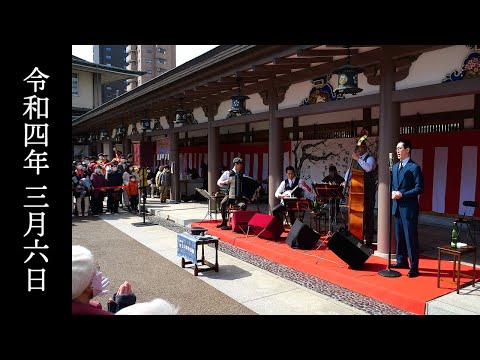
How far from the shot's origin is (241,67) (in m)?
7.85

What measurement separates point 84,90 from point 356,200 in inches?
1156

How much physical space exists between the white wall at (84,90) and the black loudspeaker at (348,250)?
29.1 m

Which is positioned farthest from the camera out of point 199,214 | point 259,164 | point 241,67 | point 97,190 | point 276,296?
point 259,164

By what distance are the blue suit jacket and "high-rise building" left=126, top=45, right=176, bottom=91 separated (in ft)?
219

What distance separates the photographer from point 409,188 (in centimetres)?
552

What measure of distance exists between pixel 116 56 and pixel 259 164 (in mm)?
75641

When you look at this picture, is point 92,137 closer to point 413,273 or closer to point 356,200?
point 356,200

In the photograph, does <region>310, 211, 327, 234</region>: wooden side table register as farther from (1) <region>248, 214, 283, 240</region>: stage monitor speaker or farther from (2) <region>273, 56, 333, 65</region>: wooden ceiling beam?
(2) <region>273, 56, 333, 65</region>: wooden ceiling beam

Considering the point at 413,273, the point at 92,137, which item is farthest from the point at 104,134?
the point at 413,273

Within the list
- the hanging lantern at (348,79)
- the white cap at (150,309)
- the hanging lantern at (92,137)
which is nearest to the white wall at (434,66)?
the hanging lantern at (348,79)

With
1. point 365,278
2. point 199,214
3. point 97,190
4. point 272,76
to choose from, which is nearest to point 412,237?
point 365,278

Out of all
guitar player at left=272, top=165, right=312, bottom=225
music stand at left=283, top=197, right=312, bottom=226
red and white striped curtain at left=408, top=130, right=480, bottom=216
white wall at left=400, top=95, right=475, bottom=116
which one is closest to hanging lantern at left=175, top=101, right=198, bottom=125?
guitar player at left=272, top=165, right=312, bottom=225

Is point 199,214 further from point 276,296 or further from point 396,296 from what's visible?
point 396,296

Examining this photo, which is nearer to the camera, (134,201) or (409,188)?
(409,188)
